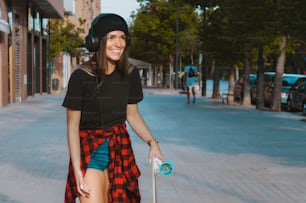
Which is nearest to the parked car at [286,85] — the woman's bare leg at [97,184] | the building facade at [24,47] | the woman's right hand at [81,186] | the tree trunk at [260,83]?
the tree trunk at [260,83]

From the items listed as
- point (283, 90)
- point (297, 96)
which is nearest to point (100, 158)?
point (297, 96)

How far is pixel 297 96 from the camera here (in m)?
24.0

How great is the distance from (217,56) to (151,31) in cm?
3182

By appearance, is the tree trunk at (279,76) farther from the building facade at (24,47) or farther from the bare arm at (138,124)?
the bare arm at (138,124)

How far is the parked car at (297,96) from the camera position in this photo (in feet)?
77.0

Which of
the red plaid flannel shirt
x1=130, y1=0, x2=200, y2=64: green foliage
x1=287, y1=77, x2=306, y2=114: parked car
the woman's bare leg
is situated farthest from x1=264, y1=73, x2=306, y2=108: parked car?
x1=130, y1=0, x2=200, y2=64: green foliage

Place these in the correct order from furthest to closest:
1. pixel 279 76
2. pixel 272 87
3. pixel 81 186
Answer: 1. pixel 272 87
2. pixel 279 76
3. pixel 81 186

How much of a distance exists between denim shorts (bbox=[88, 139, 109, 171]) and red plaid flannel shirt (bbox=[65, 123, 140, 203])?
19 mm

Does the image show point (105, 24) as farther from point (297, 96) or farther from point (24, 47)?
point (24, 47)

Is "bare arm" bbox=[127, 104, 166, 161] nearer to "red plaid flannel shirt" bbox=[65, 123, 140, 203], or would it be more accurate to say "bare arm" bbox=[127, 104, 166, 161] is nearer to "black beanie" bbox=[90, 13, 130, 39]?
"red plaid flannel shirt" bbox=[65, 123, 140, 203]

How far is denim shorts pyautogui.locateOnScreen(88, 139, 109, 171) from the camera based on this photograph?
12.6 ft

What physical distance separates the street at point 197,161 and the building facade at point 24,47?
792 centimetres

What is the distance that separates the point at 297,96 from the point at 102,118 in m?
20.8

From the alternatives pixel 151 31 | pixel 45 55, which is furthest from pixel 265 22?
pixel 151 31
